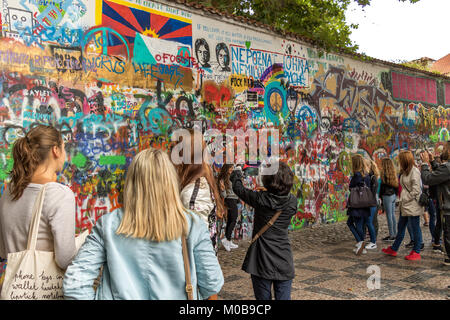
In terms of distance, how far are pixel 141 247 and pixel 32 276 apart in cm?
67

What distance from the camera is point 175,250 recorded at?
2.41m

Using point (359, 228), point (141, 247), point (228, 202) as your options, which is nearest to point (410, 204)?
point (359, 228)

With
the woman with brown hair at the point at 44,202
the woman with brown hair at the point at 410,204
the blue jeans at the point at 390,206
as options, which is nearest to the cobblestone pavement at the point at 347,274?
the woman with brown hair at the point at 410,204

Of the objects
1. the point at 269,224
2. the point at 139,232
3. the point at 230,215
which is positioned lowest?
the point at 230,215

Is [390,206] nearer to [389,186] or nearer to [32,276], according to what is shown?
[389,186]

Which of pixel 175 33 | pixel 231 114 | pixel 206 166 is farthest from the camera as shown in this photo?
pixel 231 114

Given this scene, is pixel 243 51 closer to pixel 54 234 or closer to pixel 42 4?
pixel 42 4

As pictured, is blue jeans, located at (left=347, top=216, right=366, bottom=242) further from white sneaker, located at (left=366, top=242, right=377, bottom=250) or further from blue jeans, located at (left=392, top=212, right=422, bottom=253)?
blue jeans, located at (left=392, top=212, right=422, bottom=253)

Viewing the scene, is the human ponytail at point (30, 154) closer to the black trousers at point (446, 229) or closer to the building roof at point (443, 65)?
the black trousers at point (446, 229)

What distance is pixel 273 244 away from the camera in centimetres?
412

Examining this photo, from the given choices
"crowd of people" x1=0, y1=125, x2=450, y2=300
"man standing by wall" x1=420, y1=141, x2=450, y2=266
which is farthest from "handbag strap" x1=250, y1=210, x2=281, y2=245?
"man standing by wall" x1=420, y1=141, x2=450, y2=266

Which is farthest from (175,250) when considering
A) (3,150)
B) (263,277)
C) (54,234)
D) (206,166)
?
(3,150)

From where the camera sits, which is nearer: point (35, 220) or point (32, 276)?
point (32, 276)

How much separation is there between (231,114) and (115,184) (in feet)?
10.7
